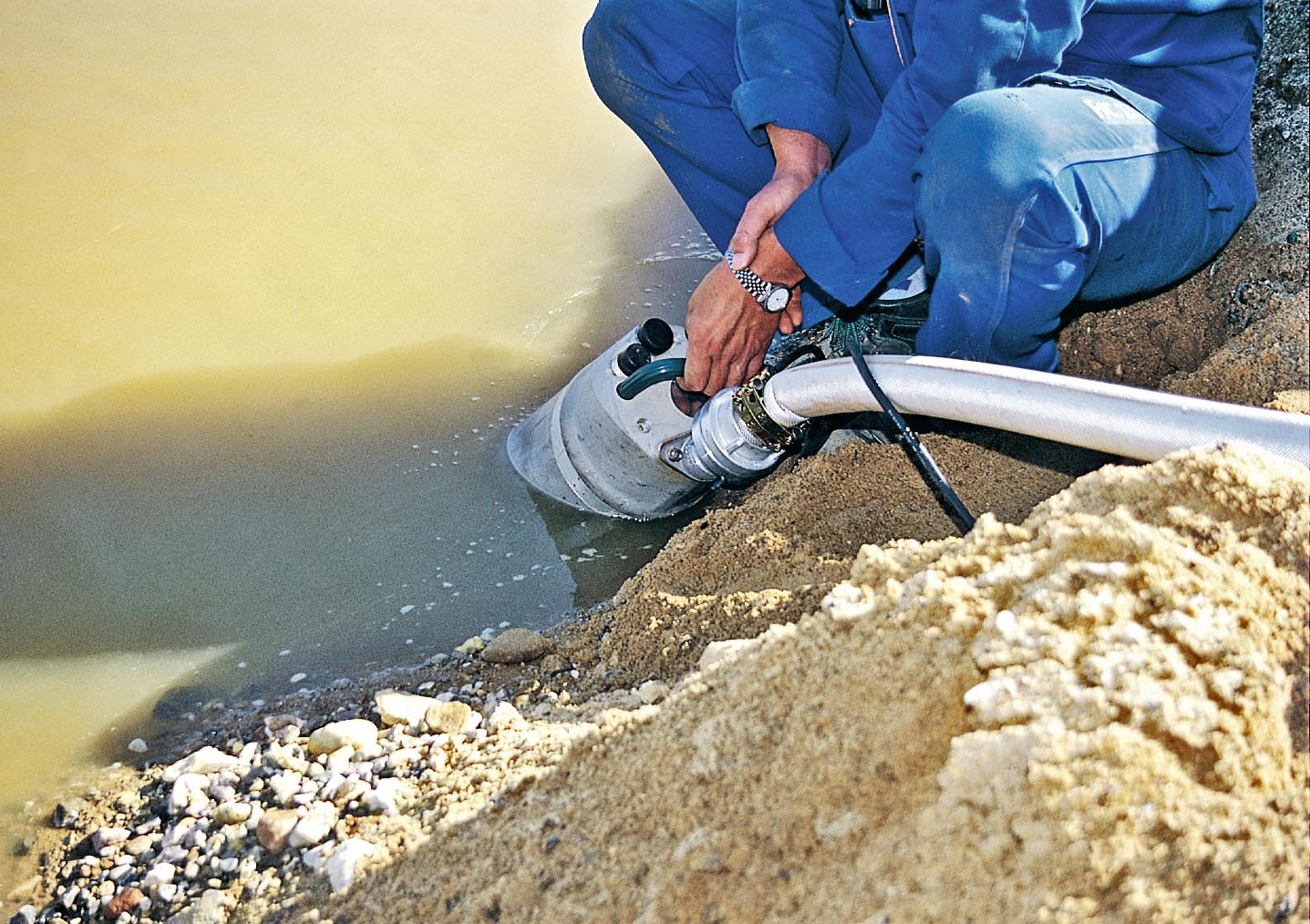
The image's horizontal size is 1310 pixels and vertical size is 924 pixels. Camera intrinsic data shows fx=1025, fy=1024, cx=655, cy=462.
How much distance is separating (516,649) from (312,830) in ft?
1.66

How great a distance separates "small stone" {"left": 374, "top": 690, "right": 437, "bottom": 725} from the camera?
58.8 inches

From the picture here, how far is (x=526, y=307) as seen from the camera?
109 inches

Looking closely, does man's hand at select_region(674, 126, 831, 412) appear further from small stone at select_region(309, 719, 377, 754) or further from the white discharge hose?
small stone at select_region(309, 719, 377, 754)

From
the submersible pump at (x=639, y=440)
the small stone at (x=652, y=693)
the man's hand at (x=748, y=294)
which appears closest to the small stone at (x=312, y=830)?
the small stone at (x=652, y=693)

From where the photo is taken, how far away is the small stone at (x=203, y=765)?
1.44 meters

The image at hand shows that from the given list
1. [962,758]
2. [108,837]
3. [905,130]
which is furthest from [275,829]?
[905,130]

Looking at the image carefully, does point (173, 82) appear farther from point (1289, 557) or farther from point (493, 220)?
point (1289, 557)

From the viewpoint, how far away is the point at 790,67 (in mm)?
1786

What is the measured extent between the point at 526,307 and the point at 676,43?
870 mm

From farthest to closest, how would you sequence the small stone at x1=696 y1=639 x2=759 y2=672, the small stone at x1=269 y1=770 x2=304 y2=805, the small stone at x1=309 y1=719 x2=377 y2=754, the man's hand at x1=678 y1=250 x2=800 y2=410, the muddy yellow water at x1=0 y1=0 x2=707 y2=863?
the muddy yellow water at x1=0 y1=0 x2=707 y2=863 → the man's hand at x1=678 y1=250 x2=800 y2=410 → the small stone at x1=309 y1=719 x2=377 y2=754 → the small stone at x1=269 y1=770 x2=304 y2=805 → the small stone at x1=696 y1=639 x2=759 y2=672

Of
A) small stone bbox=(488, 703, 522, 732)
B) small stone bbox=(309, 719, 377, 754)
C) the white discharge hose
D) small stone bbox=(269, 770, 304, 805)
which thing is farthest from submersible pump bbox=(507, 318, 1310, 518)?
small stone bbox=(269, 770, 304, 805)

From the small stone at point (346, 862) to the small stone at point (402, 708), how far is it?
34cm

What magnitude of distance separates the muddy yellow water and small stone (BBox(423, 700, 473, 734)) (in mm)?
366

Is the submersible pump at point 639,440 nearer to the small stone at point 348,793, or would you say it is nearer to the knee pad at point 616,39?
the knee pad at point 616,39
